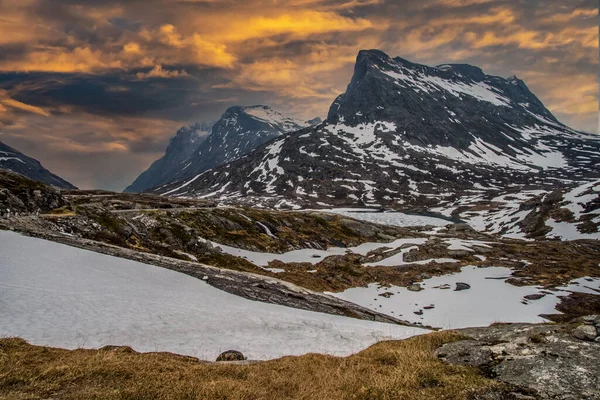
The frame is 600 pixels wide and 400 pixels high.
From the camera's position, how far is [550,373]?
9172mm

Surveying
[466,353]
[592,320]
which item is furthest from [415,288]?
[466,353]

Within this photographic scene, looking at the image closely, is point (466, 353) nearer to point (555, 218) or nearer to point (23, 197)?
point (23, 197)

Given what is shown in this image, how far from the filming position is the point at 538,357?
407 inches

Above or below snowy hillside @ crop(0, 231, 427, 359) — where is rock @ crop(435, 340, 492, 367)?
above

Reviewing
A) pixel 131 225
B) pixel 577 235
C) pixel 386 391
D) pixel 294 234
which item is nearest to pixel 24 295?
pixel 386 391

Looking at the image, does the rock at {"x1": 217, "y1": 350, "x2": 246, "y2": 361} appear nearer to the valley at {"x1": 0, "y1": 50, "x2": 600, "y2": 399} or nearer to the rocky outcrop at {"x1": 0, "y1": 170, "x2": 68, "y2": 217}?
the valley at {"x1": 0, "y1": 50, "x2": 600, "y2": 399}

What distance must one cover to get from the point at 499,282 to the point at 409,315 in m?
16.5

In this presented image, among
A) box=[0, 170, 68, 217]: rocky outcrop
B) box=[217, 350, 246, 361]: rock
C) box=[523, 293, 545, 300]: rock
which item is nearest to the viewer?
box=[217, 350, 246, 361]: rock

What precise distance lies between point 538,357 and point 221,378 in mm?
10519

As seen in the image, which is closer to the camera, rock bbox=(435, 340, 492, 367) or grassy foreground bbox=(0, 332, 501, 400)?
grassy foreground bbox=(0, 332, 501, 400)

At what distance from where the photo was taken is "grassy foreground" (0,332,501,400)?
831 cm

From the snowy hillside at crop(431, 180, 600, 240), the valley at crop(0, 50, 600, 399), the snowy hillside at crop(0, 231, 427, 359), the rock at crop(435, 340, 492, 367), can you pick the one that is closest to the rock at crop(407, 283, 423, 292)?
the valley at crop(0, 50, 600, 399)

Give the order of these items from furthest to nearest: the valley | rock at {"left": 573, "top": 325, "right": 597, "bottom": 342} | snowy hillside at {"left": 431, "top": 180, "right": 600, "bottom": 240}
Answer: snowy hillside at {"left": 431, "top": 180, "right": 600, "bottom": 240} → rock at {"left": 573, "top": 325, "right": 597, "bottom": 342} → the valley

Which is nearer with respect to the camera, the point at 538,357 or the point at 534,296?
the point at 538,357
